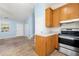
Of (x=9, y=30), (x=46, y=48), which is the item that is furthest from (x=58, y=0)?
(x=9, y=30)

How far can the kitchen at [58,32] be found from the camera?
1430 mm

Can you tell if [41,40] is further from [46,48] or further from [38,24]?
[38,24]

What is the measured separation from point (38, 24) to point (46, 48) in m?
0.46

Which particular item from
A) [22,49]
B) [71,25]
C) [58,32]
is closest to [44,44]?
[58,32]

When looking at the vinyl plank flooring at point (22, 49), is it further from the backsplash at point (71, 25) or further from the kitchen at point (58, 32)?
the backsplash at point (71, 25)

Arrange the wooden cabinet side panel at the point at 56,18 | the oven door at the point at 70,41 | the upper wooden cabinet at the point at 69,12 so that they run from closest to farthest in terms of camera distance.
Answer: the oven door at the point at 70,41, the upper wooden cabinet at the point at 69,12, the wooden cabinet side panel at the point at 56,18

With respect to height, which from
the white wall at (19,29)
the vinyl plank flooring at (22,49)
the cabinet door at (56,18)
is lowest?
the vinyl plank flooring at (22,49)

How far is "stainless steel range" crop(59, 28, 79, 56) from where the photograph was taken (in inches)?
55.2

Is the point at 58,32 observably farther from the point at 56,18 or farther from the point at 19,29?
the point at 19,29

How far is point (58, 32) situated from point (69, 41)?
26 cm

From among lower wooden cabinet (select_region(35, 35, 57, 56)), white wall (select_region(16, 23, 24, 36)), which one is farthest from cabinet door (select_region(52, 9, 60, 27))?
white wall (select_region(16, 23, 24, 36))

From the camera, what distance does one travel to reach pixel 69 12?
1.65 metres

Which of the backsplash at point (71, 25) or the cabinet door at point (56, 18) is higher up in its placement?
the cabinet door at point (56, 18)

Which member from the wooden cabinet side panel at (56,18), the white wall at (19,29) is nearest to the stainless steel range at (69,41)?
the wooden cabinet side panel at (56,18)
